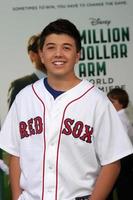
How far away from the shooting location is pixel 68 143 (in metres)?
2.06

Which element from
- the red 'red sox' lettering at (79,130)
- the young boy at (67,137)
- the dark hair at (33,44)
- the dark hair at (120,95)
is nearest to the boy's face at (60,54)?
the young boy at (67,137)

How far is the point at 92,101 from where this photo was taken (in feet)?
6.86

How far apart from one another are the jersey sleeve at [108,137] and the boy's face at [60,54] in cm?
22

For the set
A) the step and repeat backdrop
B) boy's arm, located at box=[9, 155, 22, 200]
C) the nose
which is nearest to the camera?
the nose

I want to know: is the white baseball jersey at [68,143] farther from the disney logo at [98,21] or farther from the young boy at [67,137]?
the disney logo at [98,21]

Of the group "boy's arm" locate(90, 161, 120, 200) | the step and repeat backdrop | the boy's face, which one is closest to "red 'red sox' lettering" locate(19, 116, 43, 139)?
the boy's face

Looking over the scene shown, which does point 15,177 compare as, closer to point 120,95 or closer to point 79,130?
point 79,130

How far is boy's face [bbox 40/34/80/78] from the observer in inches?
81.2

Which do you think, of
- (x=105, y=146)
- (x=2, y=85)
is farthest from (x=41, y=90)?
(x=2, y=85)

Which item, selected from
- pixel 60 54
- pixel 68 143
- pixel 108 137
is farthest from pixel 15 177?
pixel 60 54

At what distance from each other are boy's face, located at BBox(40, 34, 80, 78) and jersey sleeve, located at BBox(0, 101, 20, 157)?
290mm

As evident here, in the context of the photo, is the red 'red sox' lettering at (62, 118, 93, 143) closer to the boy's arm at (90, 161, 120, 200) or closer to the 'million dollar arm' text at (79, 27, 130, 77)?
the boy's arm at (90, 161, 120, 200)

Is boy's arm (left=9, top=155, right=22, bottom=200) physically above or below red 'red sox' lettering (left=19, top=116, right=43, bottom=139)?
below

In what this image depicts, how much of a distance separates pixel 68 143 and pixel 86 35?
5.77 ft
